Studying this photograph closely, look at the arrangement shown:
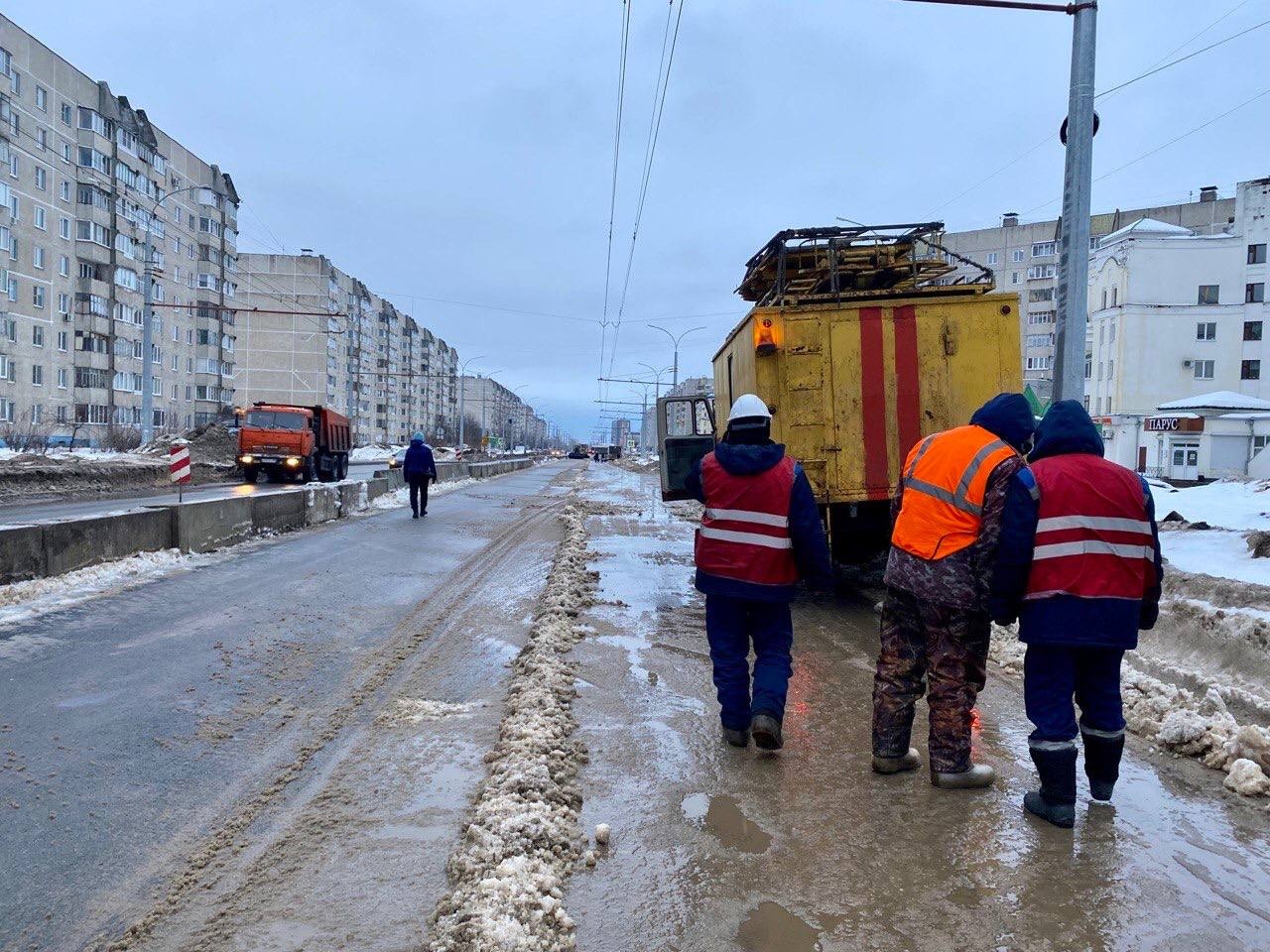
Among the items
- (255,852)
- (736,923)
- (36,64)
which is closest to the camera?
(736,923)

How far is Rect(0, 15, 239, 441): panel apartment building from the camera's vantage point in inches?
1795

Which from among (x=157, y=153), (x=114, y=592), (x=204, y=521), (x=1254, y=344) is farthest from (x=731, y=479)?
(x=157, y=153)

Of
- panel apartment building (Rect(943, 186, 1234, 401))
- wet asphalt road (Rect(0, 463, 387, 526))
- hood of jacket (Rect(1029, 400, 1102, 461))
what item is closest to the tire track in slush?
hood of jacket (Rect(1029, 400, 1102, 461))

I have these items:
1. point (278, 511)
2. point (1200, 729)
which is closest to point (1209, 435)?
point (278, 511)

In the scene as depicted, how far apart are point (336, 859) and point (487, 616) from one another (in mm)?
4636

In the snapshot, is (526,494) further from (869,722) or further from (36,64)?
(36,64)

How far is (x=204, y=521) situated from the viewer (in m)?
11.9

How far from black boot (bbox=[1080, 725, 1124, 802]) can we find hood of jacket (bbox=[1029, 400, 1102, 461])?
3.89ft

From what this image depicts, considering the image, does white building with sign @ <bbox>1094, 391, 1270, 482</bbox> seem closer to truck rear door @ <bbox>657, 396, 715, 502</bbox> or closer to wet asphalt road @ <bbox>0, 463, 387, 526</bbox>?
truck rear door @ <bbox>657, 396, 715, 502</bbox>

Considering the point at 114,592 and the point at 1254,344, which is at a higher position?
the point at 1254,344

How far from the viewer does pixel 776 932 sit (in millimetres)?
2787

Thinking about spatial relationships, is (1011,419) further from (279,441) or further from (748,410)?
(279,441)

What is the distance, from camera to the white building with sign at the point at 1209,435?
129 feet

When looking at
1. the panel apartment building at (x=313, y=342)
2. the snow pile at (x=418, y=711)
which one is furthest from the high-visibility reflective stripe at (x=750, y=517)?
the panel apartment building at (x=313, y=342)
